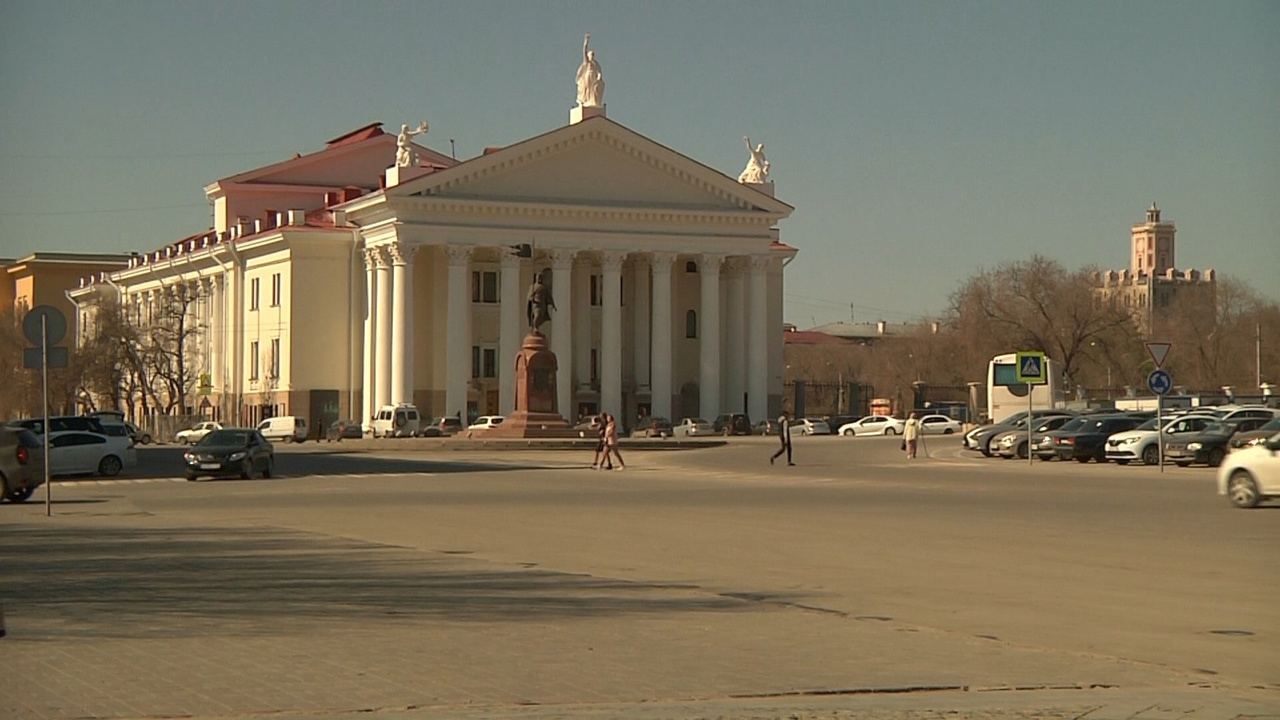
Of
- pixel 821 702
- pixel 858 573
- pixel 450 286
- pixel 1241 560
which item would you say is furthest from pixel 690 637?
pixel 450 286

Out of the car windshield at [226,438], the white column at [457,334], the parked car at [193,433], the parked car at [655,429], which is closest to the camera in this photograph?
the car windshield at [226,438]

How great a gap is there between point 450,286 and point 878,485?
2288 inches

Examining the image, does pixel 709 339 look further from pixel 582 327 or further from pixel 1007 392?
pixel 1007 392

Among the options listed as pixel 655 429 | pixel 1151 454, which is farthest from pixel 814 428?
pixel 1151 454

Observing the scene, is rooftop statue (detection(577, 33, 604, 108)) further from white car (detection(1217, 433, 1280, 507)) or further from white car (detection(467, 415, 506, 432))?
white car (detection(1217, 433, 1280, 507))

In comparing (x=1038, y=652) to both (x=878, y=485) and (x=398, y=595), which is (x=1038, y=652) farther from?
(x=878, y=485)

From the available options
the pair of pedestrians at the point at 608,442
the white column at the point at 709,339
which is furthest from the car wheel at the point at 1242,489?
the white column at the point at 709,339

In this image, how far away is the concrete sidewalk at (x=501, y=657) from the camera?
413 inches

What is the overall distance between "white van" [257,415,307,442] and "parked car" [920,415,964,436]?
32.1 metres

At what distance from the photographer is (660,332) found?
325 feet

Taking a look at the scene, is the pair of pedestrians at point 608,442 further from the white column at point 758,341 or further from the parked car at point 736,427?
the white column at point 758,341

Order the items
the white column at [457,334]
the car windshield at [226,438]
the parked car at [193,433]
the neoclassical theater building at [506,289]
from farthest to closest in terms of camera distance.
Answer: the white column at [457,334] < the neoclassical theater building at [506,289] < the parked car at [193,433] < the car windshield at [226,438]

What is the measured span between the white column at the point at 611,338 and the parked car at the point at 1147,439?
154 feet

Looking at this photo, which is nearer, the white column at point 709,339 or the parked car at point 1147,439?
the parked car at point 1147,439
